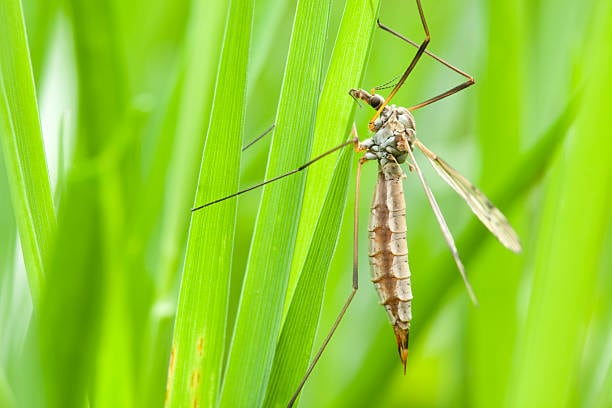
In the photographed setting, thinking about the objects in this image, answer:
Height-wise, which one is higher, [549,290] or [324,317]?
[324,317]

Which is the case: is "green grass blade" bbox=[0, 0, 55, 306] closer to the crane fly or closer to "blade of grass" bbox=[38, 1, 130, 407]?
"blade of grass" bbox=[38, 1, 130, 407]

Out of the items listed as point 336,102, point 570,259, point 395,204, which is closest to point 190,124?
point 336,102

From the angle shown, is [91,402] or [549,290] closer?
[91,402]

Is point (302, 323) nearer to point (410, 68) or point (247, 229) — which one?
point (410, 68)

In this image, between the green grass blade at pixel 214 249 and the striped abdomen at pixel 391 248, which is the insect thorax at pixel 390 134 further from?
the green grass blade at pixel 214 249

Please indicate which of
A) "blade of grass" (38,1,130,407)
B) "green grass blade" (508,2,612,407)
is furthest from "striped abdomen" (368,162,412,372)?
"blade of grass" (38,1,130,407)

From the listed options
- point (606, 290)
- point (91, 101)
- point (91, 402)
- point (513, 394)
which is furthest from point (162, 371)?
point (606, 290)

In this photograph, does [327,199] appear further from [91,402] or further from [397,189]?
[397,189]

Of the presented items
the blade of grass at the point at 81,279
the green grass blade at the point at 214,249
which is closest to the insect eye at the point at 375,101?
the green grass blade at the point at 214,249
